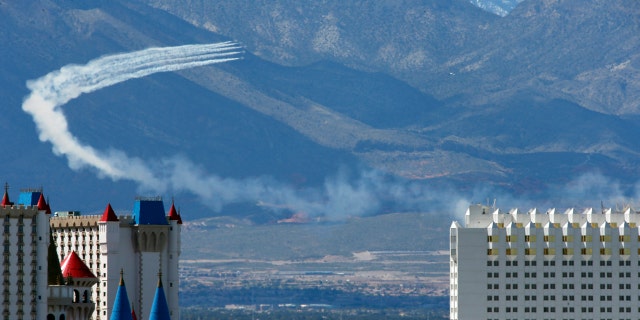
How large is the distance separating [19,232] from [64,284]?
41.8 feet

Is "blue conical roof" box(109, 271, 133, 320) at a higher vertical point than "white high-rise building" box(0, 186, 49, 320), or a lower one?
lower

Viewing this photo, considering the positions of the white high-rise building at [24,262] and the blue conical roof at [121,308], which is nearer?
the white high-rise building at [24,262]

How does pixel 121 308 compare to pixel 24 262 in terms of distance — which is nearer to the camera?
pixel 24 262

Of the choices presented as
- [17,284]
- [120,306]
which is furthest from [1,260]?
[120,306]

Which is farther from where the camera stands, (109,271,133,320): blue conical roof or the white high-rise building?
(109,271,133,320): blue conical roof

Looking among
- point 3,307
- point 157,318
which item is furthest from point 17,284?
point 157,318

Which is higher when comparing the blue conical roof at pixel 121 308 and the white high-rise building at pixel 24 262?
the white high-rise building at pixel 24 262

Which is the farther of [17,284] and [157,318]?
[157,318]

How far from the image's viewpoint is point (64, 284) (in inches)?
7844

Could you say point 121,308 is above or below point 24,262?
below

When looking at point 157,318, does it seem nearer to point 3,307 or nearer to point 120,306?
point 120,306

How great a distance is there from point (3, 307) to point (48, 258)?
30.6 feet

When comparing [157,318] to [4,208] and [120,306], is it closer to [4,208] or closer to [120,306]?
[120,306]

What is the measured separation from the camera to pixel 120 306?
198000mm
